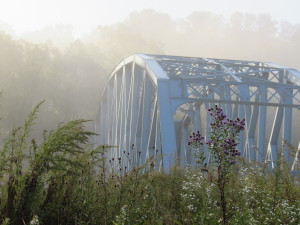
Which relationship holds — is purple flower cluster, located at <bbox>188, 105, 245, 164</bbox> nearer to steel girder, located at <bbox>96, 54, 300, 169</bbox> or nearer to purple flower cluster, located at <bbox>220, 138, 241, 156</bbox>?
purple flower cluster, located at <bbox>220, 138, 241, 156</bbox>

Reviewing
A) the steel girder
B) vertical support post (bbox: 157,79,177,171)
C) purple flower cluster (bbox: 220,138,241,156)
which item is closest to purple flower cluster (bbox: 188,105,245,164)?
purple flower cluster (bbox: 220,138,241,156)

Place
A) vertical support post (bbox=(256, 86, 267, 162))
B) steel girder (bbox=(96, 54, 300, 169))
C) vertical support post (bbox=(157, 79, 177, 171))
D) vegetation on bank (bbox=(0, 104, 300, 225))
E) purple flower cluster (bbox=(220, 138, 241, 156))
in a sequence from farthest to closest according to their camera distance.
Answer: vertical support post (bbox=(256, 86, 267, 162)), steel girder (bbox=(96, 54, 300, 169)), vertical support post (bbox=(157, 79, 177, 171)), vegetation on bank (bbox=(0, 104, 300, 225)), purple flower cluster (bbox=(220, 138, 241, 156))

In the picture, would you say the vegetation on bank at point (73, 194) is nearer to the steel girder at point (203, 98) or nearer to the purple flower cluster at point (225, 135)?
the purple flower cluster at point (225, 135)

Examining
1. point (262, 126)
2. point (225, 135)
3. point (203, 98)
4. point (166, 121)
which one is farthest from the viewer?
point (262, 126)

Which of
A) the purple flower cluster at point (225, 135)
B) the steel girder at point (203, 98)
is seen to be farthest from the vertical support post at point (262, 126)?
the purple flower cluster at point (225, 135)

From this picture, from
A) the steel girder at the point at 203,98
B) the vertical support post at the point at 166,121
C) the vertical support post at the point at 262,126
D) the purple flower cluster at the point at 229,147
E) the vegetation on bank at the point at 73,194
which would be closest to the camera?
the purple flower cluster at the point at 229,147

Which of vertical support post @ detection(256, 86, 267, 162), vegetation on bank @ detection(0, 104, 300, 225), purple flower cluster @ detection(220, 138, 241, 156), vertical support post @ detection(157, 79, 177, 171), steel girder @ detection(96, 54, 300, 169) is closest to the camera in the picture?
purple flower cluster @ detection(220, 138, 241, 156)

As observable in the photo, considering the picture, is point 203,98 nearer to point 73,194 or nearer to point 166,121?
point 166,121

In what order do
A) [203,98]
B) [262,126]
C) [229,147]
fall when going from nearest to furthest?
[229,147] < [203,98] < [262,126]

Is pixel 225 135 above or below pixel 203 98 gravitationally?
below

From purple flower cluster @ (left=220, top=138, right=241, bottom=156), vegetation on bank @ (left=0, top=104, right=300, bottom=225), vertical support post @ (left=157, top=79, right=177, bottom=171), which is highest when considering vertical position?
vertical support post @ (left=157, top=79, right=177, bottom=171)

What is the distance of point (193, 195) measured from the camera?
674cm

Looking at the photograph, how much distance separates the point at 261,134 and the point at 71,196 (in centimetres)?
1067

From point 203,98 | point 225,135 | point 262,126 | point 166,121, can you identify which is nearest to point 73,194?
point 225,135
